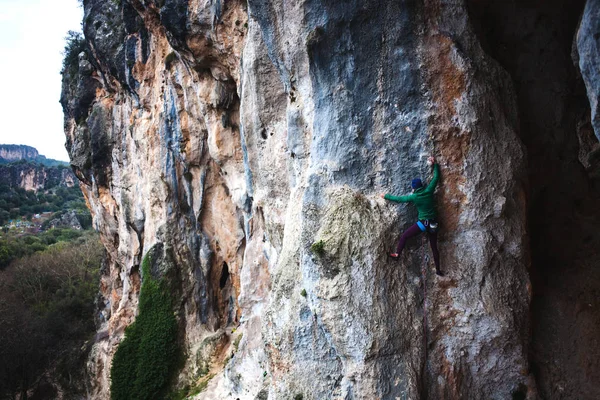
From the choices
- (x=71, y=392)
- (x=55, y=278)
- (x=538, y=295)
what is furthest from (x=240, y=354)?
(x=55, y=278)

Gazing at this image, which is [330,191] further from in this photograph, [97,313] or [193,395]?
[97,313]

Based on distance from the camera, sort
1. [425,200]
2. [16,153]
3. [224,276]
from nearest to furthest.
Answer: [425,200] < [224,276] < [16,153]

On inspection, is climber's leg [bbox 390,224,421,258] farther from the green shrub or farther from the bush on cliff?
the bush on cliff

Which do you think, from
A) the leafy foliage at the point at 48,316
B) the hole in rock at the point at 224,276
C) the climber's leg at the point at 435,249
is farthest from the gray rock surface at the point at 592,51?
the leafy foliage at the point at 48,316

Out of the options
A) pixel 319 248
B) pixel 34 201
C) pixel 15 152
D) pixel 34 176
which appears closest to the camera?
pixel 319 248

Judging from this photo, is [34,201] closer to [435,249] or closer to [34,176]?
[34,176]

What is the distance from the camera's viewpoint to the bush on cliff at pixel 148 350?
46.5 ft

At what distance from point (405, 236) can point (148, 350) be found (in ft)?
41.8

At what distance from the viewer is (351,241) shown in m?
5.77

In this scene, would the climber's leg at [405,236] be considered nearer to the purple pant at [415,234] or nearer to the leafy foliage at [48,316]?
the purple pant at [415,234]

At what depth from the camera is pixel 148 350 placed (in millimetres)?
14500

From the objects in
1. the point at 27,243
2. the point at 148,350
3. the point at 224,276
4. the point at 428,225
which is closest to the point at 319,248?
the point at 428,225

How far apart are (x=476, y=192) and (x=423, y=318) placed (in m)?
2.10

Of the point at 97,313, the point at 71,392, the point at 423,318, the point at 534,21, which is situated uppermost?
the point at 534,21
